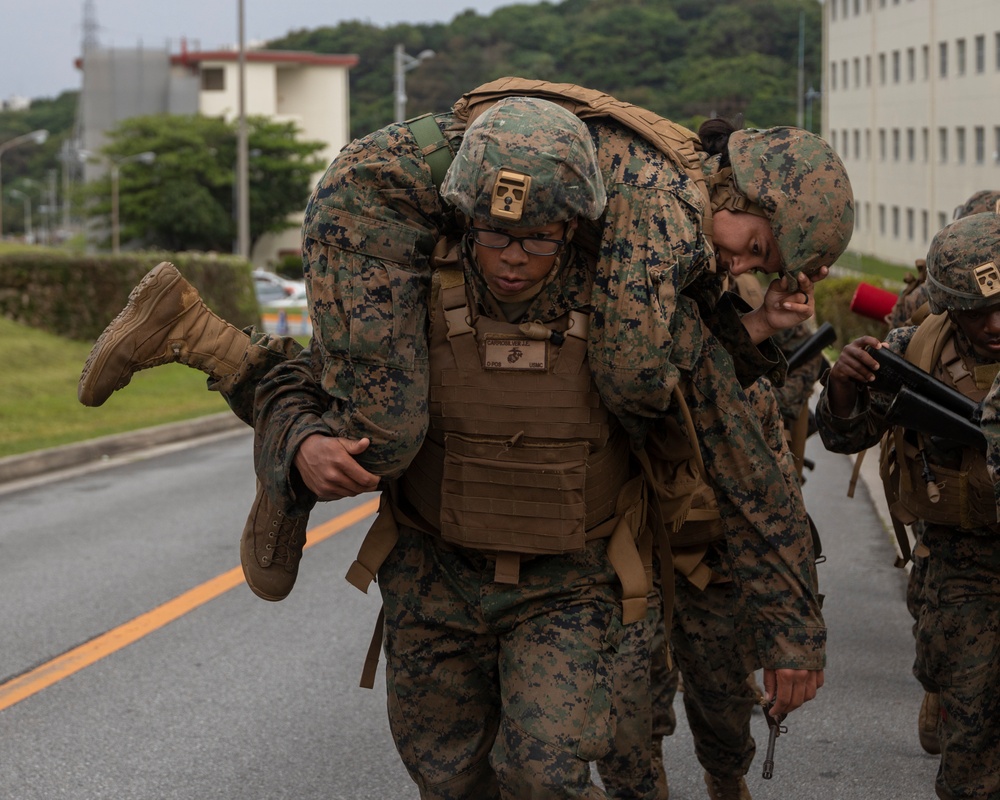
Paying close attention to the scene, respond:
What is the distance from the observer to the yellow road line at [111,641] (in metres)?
6.12

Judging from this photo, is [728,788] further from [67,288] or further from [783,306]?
[67,288]

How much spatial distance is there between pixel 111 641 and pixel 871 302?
3736 millimetres

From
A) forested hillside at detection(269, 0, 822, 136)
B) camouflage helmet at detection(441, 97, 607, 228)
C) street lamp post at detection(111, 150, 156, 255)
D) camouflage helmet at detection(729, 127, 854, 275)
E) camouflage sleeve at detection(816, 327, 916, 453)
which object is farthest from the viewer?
street lamp post at detection(111, 150, 156, 255)

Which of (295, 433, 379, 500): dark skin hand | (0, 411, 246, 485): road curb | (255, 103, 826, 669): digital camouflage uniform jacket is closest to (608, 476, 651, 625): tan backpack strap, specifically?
(255, 103, 826, 669): digital camouflage uniform jacket

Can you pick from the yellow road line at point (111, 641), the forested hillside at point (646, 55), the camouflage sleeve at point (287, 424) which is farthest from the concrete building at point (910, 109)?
the camouflage sleeve at point (287, 424)

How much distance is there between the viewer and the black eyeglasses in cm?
317

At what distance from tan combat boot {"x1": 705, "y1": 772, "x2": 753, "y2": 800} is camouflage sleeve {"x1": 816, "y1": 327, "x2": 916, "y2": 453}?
3.57 ft

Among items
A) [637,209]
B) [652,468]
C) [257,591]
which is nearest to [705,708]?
[652,468]

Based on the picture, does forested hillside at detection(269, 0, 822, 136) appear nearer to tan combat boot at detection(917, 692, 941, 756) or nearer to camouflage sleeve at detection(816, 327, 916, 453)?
camouflage sleeve at detection(816, 327, 916, 453)

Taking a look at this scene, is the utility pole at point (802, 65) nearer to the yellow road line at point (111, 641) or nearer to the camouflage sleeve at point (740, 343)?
the yellow road line at point (111, 641)

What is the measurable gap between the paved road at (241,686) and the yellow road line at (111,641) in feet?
0.14

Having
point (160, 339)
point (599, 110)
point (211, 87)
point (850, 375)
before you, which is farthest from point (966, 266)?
point (211, 87)

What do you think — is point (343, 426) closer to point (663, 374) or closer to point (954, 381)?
point (663, 374)

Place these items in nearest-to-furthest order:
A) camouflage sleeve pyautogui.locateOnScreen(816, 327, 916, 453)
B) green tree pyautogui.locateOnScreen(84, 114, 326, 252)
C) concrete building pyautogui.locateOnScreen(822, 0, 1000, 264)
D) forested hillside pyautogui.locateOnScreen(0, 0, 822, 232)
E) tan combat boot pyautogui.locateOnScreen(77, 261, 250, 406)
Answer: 1. tan combat boot pyautogui.locateOnScreen(77, 261, 250, 406)
2. camouflage sleeve pyautogui.locateOnScreen(816, 327, 916, 453)
3. forested hillside pyautogui.locateOnScreen(0, 0, 822, 232)
4. concrete building pyautogui.locateOnScreen(822, 0, 1000, 264)
5. green tree pyautogui.locateOnScreen(84, 114, 326, 252)
